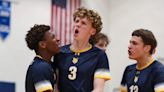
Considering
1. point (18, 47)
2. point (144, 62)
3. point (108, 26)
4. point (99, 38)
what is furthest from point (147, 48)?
point (108, 26)

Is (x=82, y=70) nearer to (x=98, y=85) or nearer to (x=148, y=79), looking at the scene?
(x=98, y=85)

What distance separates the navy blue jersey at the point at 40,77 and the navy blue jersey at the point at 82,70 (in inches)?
6.0

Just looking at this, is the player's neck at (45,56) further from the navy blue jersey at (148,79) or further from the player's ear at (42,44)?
the navy blue jersey at (148,79)

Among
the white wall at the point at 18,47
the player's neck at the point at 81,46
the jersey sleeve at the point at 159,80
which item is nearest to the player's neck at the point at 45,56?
the player's neck at the point at 81,46

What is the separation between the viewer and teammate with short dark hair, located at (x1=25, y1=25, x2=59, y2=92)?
9.02 ft

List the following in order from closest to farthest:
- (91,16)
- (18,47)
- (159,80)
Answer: (91,16)
(159,80)
(18,47)

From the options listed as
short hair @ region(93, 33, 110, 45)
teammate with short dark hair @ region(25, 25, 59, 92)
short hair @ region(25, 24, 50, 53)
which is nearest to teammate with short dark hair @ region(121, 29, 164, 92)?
short hair @ region(93, 33, 110, 45)

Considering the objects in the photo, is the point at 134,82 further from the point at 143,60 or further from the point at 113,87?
the point at 113,87

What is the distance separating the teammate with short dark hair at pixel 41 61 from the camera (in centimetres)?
275

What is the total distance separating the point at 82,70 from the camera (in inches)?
114

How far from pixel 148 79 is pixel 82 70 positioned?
2.05ft

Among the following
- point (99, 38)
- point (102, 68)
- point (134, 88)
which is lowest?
point (134, 88)

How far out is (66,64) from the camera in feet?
9.79

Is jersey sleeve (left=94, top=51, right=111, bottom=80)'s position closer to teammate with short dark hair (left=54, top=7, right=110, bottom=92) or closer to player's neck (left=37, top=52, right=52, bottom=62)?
teammate with short dark hair (left=54, top=7, right=110, bottom=92)
